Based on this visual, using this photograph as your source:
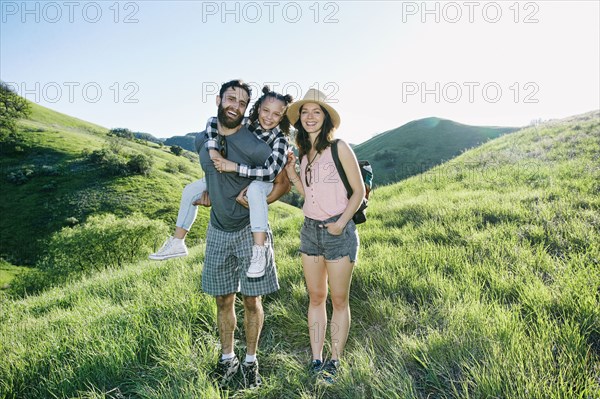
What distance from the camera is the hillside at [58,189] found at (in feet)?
181

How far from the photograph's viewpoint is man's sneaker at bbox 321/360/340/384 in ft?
9.11

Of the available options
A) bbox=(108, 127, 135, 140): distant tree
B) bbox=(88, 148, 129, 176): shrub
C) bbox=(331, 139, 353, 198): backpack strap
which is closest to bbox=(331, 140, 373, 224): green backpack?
bbox=(331, 139, 353, 198): backpack strap

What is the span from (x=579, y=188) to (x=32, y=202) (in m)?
81.6

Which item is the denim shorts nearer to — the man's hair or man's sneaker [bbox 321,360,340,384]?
man's sneaker [bbox 321,360,340,384]

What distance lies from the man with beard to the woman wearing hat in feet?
1.25

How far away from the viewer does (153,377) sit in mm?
2965

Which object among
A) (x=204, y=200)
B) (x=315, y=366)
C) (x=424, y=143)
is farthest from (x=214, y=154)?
(x=424, y=143)

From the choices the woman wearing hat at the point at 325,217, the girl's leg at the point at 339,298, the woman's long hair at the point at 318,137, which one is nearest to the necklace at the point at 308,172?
the woman wearing hat at the point at 325,217

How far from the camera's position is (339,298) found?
3102 millimetres

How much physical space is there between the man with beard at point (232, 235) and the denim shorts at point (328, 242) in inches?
16.7

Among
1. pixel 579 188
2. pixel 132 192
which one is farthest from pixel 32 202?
pixel 579 188

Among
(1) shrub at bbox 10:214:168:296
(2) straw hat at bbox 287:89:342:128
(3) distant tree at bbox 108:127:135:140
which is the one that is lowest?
(1) shrub at bbox 10:214:168:296

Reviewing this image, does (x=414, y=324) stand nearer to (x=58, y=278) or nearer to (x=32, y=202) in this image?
(x=58, y=278)

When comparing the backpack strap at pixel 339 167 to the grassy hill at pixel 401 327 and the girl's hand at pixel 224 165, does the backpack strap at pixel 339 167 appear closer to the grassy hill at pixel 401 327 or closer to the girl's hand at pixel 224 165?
the girl's hand at pixel 224 165
